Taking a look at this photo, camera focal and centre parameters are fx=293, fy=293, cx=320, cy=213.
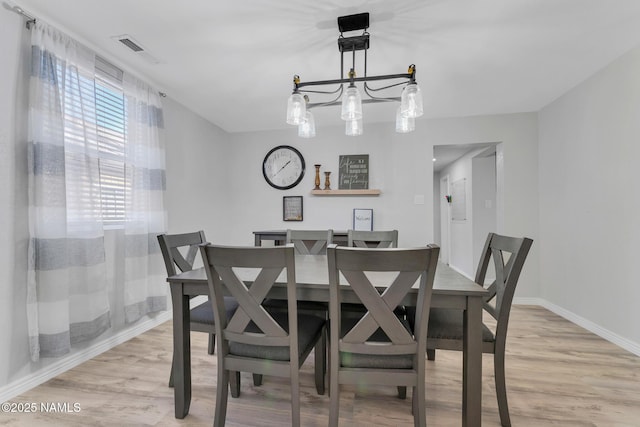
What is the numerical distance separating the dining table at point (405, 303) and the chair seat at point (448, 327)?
0.13m

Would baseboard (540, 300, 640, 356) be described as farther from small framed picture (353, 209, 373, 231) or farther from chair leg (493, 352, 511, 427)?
small framed picture (353, 209, 373, 231)

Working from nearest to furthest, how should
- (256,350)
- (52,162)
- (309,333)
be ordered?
(256,350), (309,333), (52,162)

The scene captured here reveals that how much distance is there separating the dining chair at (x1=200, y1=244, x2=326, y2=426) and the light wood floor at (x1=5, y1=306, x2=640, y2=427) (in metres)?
0.40

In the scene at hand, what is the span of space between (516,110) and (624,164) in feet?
4.39

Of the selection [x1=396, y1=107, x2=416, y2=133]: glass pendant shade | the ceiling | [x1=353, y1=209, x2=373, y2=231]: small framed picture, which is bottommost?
[x1=353, y1=209, x2=373, y2=231]: small framed picture

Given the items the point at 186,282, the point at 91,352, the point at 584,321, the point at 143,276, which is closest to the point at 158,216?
the point at 143,276

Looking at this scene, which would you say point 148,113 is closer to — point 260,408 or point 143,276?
point 143,276

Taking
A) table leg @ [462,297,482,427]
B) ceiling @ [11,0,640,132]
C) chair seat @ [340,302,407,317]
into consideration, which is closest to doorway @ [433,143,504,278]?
ceiling @ [11,0,640,132]

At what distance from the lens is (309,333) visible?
1472 millimetres

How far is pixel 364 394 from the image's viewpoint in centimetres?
171

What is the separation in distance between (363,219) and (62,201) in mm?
2936

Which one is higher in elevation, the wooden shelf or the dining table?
the wooden shelf

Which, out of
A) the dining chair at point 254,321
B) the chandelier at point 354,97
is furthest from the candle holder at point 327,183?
the dining chair at point 254,321

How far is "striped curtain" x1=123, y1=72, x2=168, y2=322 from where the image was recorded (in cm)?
244
